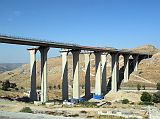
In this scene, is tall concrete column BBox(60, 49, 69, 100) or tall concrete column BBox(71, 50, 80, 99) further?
tall concrete column BBox(71, 50, 80, 99)

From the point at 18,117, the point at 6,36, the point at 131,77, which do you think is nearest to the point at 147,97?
the point at 6,36

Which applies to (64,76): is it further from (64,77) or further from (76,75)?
(76,75)

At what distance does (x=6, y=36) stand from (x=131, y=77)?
67604mm

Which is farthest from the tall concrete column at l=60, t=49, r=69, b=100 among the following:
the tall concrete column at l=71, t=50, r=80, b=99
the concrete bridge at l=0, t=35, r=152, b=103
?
the tall concrete column at l=71, t=50, r=80, b=99

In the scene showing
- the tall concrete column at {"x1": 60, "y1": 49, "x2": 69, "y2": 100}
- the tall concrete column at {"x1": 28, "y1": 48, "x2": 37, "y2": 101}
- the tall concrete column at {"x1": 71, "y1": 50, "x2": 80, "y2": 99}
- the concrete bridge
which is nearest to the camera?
the concrete bridge

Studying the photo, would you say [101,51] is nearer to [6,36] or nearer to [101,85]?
[101,85]

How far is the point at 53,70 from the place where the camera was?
513ft

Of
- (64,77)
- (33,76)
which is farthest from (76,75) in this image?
(33,76)

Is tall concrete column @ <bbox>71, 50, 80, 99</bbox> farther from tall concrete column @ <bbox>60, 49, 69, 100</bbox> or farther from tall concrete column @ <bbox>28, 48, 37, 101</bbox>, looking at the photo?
tall concrete column @ <bbox>28, 48, 37, 101</bbox>

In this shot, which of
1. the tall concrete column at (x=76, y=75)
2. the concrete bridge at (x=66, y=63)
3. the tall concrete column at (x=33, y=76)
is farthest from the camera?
the tall concrete column at (x=76, y=75)

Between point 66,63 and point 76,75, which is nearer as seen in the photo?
point 66,63

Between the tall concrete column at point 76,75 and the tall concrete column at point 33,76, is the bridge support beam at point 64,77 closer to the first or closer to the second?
the tall concrete column at point 76,75

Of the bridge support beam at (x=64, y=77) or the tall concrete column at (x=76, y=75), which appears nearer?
the bridge support beam at (x=64, y=77)

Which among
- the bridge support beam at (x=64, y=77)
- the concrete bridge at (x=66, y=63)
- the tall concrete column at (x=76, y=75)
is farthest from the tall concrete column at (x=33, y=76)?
the tall concrete column at (x=76, y=75)
